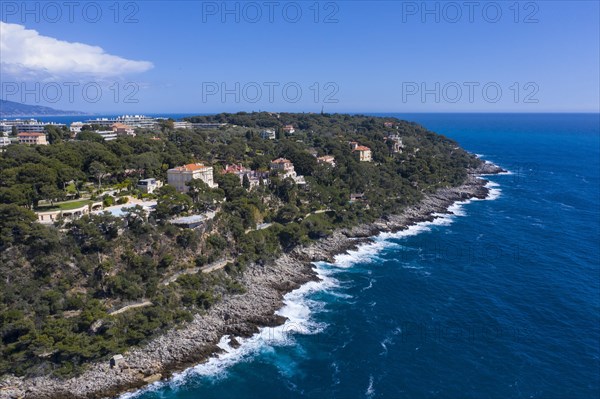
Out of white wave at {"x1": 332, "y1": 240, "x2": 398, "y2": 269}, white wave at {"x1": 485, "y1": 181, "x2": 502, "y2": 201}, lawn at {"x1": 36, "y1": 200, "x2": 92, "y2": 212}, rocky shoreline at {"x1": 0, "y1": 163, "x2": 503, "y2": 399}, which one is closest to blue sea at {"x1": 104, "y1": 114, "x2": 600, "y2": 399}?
white wave at {"x1": 332, "y1": 240, "x2": 398, "y2": 269}

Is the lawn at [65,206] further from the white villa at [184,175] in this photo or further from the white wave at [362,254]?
the white wave at [362,254]

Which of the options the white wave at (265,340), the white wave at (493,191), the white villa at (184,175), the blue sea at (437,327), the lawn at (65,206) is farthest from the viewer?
the white wave at (493,191)

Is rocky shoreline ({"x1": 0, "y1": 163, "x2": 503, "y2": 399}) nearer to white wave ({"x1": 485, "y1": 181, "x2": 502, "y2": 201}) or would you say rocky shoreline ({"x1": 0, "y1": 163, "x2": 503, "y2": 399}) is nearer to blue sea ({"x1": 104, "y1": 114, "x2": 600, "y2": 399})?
blue sea ({"x1": 104, "y1": 114, "x2": 600, "y2": 399})

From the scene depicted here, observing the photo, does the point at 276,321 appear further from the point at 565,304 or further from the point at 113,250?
the point at 565,304

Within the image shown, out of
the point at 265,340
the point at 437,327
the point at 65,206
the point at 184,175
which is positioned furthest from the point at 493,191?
the point at 65,206

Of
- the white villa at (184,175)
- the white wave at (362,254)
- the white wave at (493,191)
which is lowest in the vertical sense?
the white wave at (362,254)

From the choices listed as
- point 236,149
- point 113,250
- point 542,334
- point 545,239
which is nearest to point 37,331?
Result: point 113,250

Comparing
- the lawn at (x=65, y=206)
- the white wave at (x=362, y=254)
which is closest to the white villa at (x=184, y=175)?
the lawn at (x=65, y=206)
